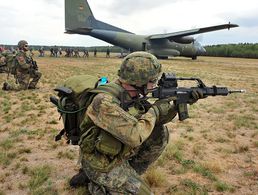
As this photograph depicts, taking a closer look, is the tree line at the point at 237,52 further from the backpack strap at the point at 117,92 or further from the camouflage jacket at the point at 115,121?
the camouflage jacket at the point at 115,121

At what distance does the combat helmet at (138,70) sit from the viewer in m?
3.29

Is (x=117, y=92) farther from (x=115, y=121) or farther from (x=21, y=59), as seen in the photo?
(x=21, y=59)

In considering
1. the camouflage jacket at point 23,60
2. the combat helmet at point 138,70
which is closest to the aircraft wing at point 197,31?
the camouflage jacket at point 23,60

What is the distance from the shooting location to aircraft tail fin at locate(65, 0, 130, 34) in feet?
109

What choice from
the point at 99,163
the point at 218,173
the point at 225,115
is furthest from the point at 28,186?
the point at 225,115

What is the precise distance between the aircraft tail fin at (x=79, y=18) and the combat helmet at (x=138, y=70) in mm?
30712

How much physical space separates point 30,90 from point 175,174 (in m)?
9.50

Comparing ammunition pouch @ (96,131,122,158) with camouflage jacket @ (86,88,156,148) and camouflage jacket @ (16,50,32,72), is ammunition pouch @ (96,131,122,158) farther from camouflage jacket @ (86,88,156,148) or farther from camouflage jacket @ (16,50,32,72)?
camouflage jacket @ (16,50,32,72)

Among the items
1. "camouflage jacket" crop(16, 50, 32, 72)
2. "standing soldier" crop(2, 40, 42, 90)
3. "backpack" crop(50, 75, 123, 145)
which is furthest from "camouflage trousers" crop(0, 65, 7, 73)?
"backpack" crop(50, 75, 123, 145)

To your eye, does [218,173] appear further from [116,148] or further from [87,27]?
[87,27]

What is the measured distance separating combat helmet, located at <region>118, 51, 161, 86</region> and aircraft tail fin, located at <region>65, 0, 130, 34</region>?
3071cm

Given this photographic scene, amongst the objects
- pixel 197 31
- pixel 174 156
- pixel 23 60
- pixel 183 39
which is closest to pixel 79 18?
pixel 183 39

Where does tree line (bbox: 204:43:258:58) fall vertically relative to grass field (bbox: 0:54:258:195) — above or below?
above

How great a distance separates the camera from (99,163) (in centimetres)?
324
